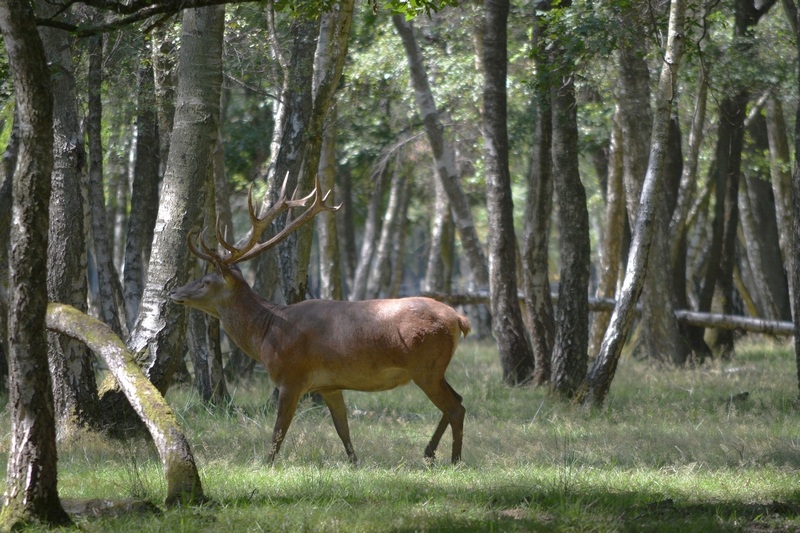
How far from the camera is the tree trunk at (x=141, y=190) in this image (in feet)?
46.8

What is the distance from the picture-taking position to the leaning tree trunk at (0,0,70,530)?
579 cm

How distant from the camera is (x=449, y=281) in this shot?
→ 2975 cm

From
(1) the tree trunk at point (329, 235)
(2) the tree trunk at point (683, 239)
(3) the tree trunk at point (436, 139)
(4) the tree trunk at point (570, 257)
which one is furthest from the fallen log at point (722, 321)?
(4) the tree trunk at point (570, 257)

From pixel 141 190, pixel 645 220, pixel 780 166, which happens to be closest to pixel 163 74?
pixel 141 190

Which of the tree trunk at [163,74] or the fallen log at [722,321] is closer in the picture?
the tree trunk at [163,74]

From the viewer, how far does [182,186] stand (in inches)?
366

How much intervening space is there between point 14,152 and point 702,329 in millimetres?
11988

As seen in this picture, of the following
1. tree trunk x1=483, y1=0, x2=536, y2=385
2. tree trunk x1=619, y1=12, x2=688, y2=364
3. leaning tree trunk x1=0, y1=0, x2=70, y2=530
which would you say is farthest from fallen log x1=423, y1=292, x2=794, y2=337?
leaning tree trunk x1=0, y1=0, x2=70, y2=530

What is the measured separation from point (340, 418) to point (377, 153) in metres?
16.9

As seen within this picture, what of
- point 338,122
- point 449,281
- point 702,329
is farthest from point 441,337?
point 449,281

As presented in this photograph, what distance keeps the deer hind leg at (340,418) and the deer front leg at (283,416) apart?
0.48m

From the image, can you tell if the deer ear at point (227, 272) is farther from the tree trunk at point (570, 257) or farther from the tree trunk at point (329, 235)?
the tree trunk at point (329, 235)

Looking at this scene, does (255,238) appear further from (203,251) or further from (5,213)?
(5,213)

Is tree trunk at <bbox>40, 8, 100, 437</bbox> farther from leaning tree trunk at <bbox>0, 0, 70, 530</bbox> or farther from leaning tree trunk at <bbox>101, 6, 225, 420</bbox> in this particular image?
leaning tree trunk at <bbox>0, 0, 70, 530</bbox>
